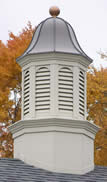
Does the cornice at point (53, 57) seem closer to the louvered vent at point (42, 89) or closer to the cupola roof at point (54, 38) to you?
the cupola roof at point (54, 38)

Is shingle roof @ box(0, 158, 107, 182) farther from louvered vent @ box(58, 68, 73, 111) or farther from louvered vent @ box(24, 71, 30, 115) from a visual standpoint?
louvered vent @ box(58, 68, 73, 111)

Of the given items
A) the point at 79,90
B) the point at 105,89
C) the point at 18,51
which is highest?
the point at 18,51

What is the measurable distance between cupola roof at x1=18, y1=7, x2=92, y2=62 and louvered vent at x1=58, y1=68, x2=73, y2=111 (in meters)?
0.70

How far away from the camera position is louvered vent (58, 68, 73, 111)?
817 inches

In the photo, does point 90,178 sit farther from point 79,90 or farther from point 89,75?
point 89,75

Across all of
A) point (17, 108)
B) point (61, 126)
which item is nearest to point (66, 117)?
point (61, 126)

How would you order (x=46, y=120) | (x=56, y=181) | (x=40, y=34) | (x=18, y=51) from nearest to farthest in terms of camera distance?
(x=56, y=181), (x=46, y=120), (x=40, y=34), (x=18, y=51)

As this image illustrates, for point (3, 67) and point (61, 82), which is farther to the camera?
point (3, 67)

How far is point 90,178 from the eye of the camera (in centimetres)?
1991

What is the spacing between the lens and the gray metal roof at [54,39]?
21.4 meters

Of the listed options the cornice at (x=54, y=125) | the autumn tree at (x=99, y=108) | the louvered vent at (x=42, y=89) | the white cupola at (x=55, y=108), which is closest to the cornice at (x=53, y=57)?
the white cupola at (x=55, y=108)

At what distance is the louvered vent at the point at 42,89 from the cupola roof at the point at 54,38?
2.34 feet

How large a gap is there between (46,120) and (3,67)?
10.9m

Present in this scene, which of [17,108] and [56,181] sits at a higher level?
[17,108]
